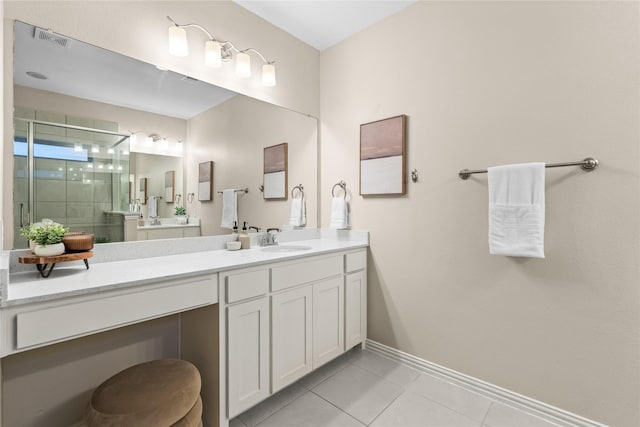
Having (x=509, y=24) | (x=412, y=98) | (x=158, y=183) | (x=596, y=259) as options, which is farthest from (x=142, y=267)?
(x=509, y=24)

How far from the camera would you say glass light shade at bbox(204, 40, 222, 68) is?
1.90 m

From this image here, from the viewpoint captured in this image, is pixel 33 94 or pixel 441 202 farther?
pixel 441 202

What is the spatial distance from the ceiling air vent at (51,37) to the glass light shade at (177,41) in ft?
1.54

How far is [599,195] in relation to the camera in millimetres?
1479

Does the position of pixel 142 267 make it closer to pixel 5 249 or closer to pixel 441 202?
pixel 5 249

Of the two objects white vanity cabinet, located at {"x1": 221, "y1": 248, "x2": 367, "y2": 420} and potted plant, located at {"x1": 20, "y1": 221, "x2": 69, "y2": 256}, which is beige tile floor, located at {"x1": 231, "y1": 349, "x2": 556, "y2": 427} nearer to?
white vanity cabinet, located at {"x1": 221, "y1": 248, "x2": 367, "y2": 420}

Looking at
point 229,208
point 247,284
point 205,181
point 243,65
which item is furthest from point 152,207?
point 243,65

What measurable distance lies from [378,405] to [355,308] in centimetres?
66

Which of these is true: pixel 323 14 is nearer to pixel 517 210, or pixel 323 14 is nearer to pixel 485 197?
pixel 485 197

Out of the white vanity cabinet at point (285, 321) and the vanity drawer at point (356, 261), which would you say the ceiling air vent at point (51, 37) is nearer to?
the white vanity cabinet at point (285, 321)

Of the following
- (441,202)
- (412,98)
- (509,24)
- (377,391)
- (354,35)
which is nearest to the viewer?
(509,24)

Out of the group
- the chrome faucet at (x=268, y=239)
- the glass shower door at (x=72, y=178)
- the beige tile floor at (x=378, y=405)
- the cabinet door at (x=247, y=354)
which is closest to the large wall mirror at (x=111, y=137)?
the glass shower door at (x=72, y=178)

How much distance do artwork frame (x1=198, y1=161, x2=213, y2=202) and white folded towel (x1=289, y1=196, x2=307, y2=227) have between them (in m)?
0.73

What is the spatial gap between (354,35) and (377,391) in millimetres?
2600
